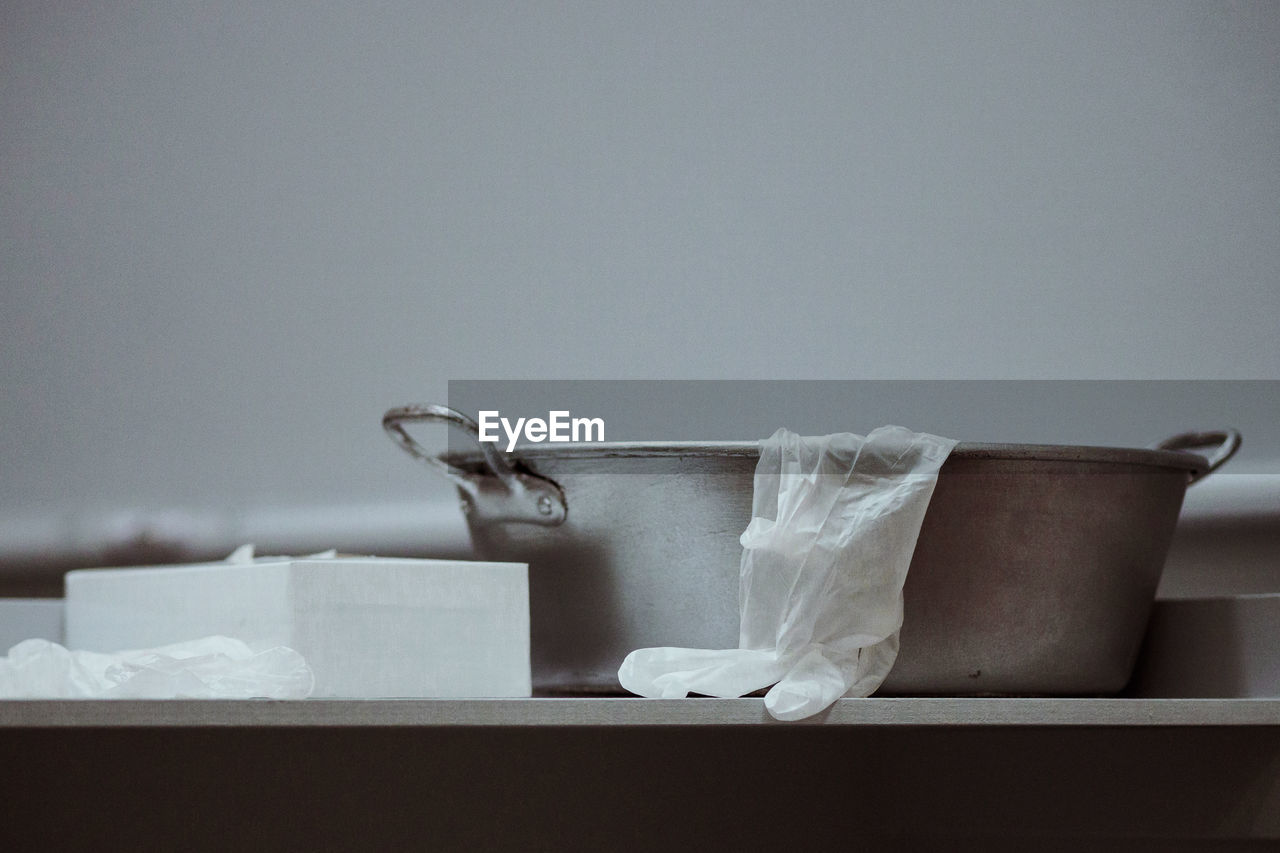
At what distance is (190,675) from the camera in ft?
2.40

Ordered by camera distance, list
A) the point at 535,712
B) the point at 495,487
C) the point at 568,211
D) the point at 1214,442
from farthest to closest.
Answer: the point at 568,211 → the point at 1214,442 → the point at 495,487 → the point at 535,712

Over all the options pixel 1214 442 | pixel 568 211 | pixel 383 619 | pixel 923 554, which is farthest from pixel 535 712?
pixel 568 211

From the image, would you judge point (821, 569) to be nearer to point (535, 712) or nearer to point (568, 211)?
point (535, 712)

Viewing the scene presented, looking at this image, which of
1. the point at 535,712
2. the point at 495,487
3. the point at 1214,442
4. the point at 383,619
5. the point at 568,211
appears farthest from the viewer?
the point at 568,211

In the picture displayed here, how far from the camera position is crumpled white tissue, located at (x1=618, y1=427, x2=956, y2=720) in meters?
0.73

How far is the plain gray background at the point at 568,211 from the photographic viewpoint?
1442 mm

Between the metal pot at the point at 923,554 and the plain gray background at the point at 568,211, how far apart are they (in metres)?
0.62

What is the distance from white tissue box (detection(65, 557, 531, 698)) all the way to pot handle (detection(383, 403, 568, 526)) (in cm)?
6

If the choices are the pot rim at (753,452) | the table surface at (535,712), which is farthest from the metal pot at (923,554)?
the table surface at (535,712)

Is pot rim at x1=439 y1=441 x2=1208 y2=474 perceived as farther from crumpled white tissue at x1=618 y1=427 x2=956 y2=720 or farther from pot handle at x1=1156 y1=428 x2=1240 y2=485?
pot handle at x1=1156 y1=428 x2=1240 y2=485

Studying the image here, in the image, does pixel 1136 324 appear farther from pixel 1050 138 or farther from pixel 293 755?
pixel 293 755

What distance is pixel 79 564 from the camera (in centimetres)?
164

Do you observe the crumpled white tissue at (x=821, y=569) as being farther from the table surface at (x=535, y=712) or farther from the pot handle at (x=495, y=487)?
the pot handle at (x=495, y=487)

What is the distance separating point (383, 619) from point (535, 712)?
15cm
